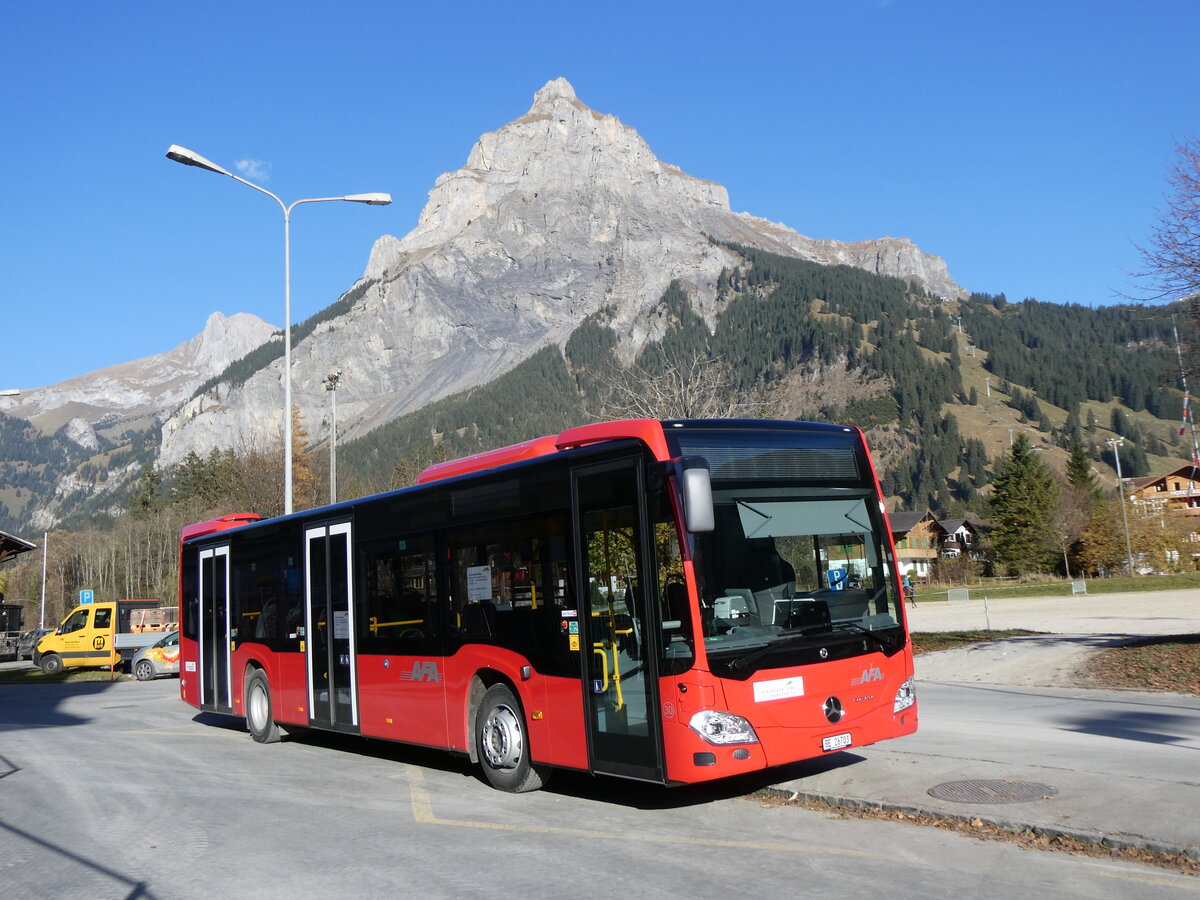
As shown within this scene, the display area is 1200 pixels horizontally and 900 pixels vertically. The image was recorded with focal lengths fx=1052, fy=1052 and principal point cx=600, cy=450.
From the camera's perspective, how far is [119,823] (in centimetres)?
916

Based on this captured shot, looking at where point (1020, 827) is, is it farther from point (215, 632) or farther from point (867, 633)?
point (215, 632)

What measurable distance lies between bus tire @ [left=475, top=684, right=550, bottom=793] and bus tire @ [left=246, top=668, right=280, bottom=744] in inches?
229

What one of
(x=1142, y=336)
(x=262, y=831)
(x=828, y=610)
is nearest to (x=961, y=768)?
(x=828, y=610)

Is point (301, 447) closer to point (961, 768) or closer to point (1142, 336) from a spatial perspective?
point (1142, 336)

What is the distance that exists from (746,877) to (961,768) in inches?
145

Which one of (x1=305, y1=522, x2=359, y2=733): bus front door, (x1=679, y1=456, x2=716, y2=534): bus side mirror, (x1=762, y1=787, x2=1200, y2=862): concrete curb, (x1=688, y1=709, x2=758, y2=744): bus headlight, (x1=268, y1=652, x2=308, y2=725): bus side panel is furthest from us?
(x1=268, y1=652, x2=308, y2=725): bus side panel

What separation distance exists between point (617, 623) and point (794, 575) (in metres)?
1.48

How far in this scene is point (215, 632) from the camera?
16.7 meters

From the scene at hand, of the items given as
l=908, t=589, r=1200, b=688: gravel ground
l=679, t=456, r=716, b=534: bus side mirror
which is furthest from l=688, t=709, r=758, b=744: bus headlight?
l=908, t=589, r=1200, b=688: gravel ground

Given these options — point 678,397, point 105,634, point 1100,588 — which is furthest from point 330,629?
point 1100,588

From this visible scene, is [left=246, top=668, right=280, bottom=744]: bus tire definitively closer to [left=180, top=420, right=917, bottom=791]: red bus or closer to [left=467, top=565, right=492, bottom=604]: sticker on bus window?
[left=180, top=420, right=917, bottom=791]: red bus

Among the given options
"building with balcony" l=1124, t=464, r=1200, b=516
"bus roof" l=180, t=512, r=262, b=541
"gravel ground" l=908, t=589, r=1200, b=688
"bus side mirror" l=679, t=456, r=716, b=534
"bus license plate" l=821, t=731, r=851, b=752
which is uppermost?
"building with balcony" l=1124, t=464, r=1200, b=516

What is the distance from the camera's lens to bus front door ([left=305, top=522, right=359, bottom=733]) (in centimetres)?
1266

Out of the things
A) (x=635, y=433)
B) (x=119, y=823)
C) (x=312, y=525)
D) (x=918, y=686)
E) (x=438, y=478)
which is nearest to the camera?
(x=635, y=433)
